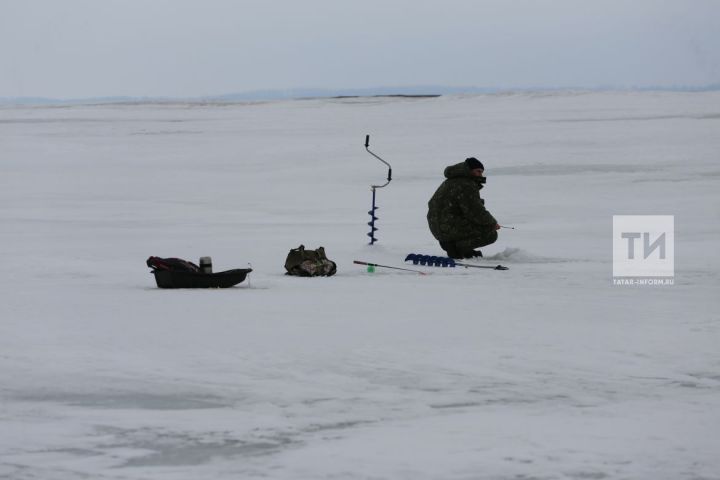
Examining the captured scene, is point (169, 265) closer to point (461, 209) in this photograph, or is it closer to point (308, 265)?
point (308, 265)

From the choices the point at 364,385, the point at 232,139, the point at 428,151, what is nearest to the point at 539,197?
the point at 428,151

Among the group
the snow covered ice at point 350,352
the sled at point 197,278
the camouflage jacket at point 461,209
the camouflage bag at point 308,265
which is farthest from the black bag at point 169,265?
the camouflage jacket at point 461,209

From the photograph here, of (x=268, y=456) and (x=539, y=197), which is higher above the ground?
(x=539, y=197)

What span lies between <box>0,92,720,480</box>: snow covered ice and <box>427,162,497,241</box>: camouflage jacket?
408 millimetres

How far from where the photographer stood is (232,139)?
36969mm

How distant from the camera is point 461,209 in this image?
11.5 m

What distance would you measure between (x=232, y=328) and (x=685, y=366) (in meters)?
2.77

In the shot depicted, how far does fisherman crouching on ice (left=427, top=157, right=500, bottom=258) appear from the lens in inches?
450

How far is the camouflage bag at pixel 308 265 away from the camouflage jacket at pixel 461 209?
1.56 meters

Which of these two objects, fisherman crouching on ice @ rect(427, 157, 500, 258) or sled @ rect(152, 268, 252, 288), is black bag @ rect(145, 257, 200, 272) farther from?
fisherman crouching on ice @ rect(427, 157, 500, 258)

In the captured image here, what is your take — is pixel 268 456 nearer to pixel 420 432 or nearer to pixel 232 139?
pixel 420 432

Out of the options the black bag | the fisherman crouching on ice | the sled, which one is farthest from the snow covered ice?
the fisherman crouching on ice

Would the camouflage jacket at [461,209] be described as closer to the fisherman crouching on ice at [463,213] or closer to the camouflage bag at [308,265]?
the fisherman crouching on ice at [463,213]

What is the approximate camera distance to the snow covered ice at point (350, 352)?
491 cm
